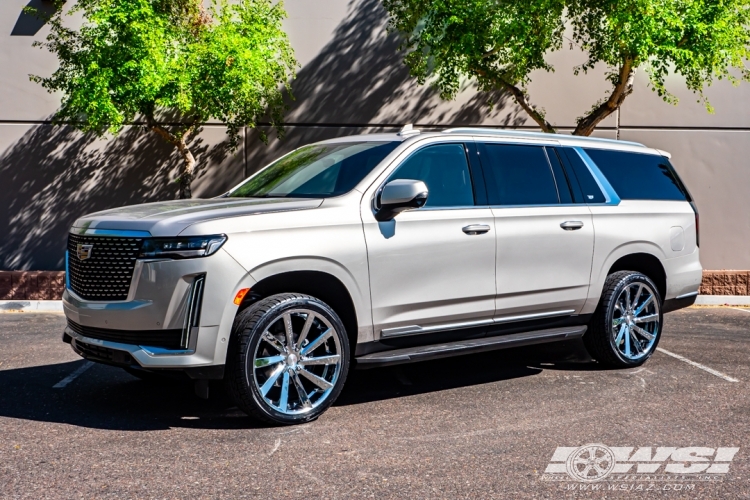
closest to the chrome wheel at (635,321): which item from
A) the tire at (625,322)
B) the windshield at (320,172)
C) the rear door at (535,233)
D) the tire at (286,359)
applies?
the tire at (625,322)

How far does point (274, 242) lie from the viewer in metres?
5.49

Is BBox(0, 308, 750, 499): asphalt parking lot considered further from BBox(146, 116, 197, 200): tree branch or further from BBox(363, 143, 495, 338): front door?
BBox(146, 116, 197, 200): tree branch

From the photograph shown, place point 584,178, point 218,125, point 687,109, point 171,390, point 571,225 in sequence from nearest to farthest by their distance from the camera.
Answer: point 171,390, point 571,225, point 584,178, point 218,125, point 687,109

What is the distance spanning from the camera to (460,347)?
6.37 meters

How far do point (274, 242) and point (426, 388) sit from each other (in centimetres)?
207

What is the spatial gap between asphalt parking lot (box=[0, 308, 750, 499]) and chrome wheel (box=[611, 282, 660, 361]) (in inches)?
8.5

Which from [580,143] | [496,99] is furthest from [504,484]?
[496,99]

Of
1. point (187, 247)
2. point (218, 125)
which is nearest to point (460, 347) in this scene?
point (187, 247)

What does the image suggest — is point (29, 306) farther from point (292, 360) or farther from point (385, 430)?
point (385, 430)

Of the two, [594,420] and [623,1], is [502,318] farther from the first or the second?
[623,1]

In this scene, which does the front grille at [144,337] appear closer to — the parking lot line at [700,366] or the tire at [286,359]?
the tire at [286,359]

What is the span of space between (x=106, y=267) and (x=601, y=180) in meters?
4.29

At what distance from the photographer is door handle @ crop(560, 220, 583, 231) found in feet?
23.0

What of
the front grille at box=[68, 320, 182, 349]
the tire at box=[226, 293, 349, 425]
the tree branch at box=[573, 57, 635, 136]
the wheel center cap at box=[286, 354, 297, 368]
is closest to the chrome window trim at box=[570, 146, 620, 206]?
the tire at box=[226, 293, 349, 425]
